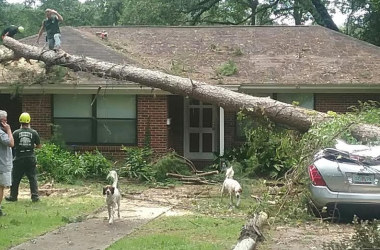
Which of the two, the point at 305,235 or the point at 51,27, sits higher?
the point at 51,27

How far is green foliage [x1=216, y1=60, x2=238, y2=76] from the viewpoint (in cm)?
1848

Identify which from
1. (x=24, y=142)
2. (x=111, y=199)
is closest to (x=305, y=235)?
(x=111, y=199)

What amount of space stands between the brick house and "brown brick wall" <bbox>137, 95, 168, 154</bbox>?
1.1 inches

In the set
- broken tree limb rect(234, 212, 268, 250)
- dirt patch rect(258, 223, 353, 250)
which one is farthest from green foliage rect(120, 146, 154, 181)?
broken tree limb rect(234, 212, 268, 250)

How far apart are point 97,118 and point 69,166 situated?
9.55 ft

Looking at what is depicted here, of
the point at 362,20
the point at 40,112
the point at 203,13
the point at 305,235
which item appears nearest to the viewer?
the point at 305,235

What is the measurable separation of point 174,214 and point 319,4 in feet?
94.4

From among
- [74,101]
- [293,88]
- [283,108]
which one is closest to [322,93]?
[293,88]

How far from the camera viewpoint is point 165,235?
8516 mm

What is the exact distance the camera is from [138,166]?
619 inches

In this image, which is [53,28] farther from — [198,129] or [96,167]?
→ [198,129]

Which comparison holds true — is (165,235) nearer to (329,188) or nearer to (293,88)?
(329,188)

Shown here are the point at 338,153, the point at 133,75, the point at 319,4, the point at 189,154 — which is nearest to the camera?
the point at 338,153

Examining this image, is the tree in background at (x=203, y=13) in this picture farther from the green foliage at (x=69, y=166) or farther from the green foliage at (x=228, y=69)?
the green foliage at (x=69, y=166)
